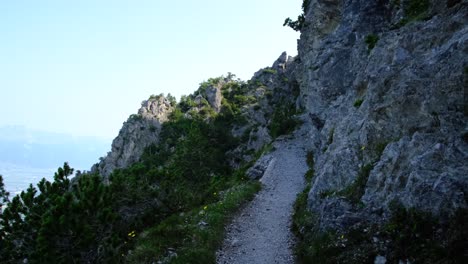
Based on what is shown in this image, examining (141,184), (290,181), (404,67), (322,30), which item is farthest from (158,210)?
(322,30)

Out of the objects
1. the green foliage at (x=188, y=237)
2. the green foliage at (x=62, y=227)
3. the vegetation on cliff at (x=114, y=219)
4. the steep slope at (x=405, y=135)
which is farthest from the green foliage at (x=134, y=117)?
the green foliage at (x=62, y=227)

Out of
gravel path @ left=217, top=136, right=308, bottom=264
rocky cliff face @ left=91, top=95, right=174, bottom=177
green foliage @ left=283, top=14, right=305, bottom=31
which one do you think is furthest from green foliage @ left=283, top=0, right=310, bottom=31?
rocky cliff face @ left=91, top=95, right=174, bottom=177

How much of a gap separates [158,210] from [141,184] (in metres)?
1.91

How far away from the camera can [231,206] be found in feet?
80.0

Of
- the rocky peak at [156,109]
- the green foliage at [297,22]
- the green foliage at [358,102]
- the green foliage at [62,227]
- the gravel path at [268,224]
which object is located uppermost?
the rocky peak at [156,109]

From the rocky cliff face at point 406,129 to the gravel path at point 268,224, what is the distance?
263 centimetres

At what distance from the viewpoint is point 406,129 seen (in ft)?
53.1

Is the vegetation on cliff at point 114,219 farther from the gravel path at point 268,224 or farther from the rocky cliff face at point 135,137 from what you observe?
the rocky cliff face at point 135,137

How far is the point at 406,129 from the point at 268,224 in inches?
396

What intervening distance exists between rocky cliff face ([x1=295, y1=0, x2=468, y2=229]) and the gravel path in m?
2.63

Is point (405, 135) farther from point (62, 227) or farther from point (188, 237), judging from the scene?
point (62, 227)

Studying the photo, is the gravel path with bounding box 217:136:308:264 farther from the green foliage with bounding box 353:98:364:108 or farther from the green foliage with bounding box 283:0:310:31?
the green foliage with bounding box 283:0:310:31

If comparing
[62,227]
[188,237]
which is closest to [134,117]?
[188,237]

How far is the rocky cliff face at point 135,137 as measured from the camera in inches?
3590
